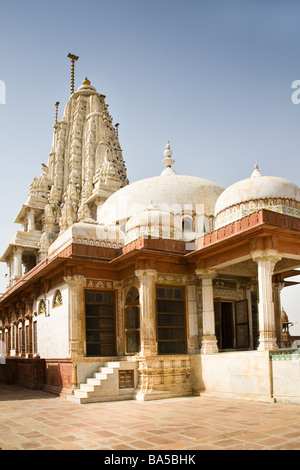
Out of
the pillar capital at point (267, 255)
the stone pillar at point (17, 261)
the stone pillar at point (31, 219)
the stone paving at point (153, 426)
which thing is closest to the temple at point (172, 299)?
the pillar capital at point (267, 255)

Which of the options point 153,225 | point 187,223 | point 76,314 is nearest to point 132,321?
point 76,314

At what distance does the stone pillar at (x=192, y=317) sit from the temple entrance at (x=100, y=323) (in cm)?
231

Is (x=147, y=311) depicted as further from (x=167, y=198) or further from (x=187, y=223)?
(x=167, y=198)

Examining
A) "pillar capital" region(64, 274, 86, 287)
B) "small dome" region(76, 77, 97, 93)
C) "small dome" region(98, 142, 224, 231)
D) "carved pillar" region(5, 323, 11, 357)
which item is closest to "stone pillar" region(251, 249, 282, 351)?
"pillar capital" region(64, 274, 86, 287)

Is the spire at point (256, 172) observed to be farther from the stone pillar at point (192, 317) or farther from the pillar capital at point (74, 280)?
the pillar capital at point (74, 280)

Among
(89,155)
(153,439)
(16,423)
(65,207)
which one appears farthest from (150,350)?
(89,155)

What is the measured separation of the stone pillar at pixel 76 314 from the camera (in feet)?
43.4

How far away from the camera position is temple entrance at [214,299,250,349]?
48.5ft

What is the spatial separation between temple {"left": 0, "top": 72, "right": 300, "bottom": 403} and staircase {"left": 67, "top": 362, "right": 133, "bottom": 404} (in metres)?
0.03

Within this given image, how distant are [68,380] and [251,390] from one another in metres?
5.14

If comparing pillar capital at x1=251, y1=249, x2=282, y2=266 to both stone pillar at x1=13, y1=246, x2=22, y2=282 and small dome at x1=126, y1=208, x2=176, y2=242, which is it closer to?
small dome at x1=126, y1=208, x2=176, y2=242

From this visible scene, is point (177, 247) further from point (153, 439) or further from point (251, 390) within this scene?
point (153, 439)

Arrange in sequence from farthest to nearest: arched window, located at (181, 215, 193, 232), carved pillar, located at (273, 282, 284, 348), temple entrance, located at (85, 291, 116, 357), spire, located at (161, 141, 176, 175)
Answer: spire, located at (161, 141, 176, 175) < arched window, located at (181, 215, 193, 232) < carved pillar, located at (273, 282, 284, 348) < temple entrance, located at (85, 291, 116, 357)

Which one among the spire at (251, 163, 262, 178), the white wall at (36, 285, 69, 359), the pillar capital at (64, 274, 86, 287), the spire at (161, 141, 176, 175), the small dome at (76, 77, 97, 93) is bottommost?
the white wall at (36, 285, 69, 359)
